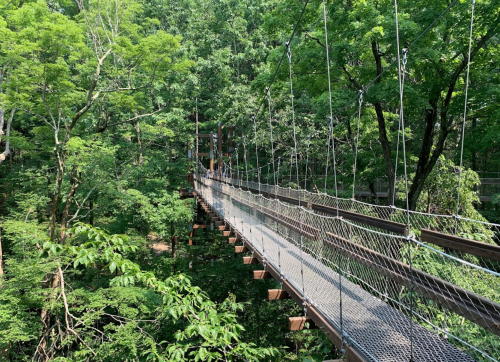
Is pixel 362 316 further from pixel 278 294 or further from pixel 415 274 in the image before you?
pixel 278 294

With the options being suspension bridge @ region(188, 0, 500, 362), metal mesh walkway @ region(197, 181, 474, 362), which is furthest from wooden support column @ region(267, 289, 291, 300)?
metal mesh walkway @ region(197, 181, 474, 362)

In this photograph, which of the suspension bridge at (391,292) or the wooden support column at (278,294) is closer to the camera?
the suspension bridge at (391,292)

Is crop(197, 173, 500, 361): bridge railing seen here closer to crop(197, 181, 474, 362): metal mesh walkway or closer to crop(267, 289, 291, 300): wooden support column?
crop(197, 181, 474, 362): metal mesh walkway

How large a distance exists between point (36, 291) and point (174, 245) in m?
5.53

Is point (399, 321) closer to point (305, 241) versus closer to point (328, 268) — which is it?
point (328, 268)

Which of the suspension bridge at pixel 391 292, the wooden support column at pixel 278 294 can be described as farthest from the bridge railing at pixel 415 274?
the wooden support column at pixel 278 294

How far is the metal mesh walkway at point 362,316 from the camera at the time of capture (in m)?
1.56

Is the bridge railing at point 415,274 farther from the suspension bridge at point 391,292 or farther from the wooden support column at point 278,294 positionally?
the wooden support column at point 278,294

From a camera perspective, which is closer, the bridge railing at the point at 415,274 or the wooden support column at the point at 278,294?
the bridge railing at the point at 415,274

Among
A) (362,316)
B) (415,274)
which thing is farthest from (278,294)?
(415,274)

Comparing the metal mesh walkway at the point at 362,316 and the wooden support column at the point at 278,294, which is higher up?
the metal mesh walkway at the point at 362,316

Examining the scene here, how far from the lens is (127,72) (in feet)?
24.3

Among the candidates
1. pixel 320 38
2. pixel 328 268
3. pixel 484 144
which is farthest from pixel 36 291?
pixel 484 144

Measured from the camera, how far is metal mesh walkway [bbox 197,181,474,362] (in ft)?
5.12
